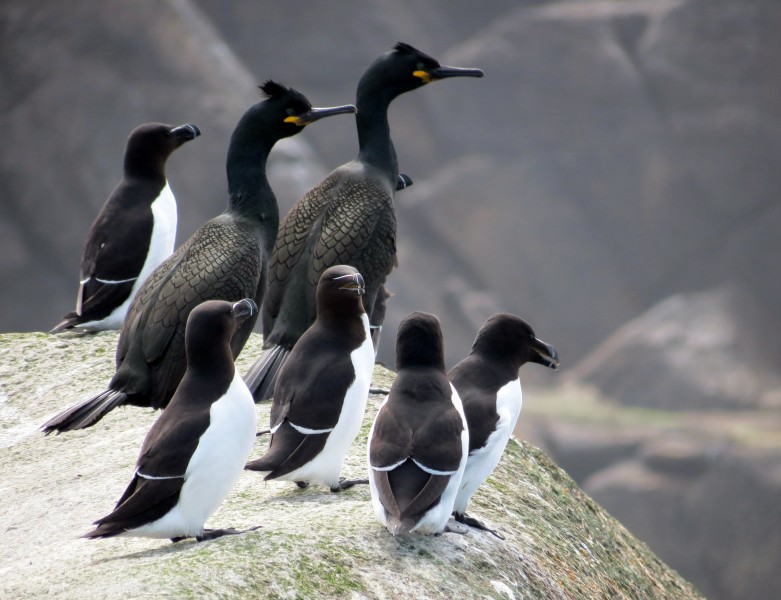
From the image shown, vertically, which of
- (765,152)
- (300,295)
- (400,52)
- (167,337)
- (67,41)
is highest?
(765,152)

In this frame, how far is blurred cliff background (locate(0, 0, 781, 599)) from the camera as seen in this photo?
29766mm

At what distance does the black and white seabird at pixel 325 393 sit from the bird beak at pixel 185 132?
10.9 ft

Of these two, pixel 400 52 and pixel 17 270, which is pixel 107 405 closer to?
pixel 400 52

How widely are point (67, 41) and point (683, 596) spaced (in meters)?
25.6

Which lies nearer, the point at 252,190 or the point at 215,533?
the point at 215,533

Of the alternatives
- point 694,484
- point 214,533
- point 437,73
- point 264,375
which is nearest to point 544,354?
point 264,375

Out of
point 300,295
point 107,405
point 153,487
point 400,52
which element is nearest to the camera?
point 153,487

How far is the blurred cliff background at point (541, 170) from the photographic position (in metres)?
29.8

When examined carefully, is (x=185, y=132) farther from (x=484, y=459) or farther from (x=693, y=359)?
(x=693, y=359)

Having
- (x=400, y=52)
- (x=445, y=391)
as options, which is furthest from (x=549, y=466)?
(x=400, y=52)

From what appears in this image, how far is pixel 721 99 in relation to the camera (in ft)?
113

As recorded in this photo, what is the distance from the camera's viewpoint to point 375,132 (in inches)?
334

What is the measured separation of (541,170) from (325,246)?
28.8 m

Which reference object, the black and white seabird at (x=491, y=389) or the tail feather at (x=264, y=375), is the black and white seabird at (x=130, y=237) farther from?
the black and white seabird at (x=491, y=389)
